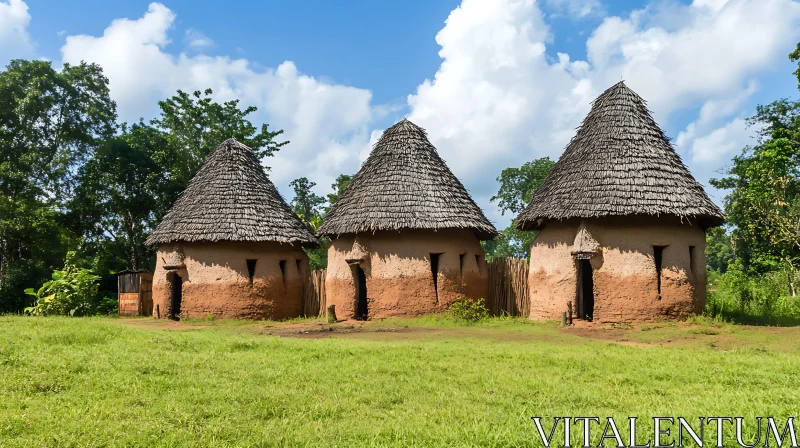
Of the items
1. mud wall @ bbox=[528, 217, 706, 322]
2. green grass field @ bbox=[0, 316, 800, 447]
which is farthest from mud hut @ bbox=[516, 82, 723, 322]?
green grass field @ bbox=[0, 316, 800, 447]

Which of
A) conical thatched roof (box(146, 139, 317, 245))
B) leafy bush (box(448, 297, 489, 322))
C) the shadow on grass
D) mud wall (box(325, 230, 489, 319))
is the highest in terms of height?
conical thatched roof (box(146, 139, 317, 245))

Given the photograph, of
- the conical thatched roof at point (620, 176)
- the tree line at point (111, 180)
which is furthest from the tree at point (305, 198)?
the conical thatched roof at point (620, 176)

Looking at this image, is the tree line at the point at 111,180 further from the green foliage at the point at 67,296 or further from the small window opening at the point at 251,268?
the small window opening at the point at 251,268

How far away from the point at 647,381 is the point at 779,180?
16790mm

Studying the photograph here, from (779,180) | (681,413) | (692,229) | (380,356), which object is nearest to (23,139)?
(380,356)

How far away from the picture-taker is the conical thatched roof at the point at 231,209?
50.8 feet

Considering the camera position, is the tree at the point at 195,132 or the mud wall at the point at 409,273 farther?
the tree at the point at 195,132

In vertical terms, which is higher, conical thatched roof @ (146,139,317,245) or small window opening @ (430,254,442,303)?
conical thatched roof @ (146,139,317,245)

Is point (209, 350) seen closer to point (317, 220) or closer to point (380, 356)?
point (380, 356)

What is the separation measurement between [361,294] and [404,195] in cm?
300

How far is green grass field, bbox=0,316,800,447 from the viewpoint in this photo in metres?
4.73

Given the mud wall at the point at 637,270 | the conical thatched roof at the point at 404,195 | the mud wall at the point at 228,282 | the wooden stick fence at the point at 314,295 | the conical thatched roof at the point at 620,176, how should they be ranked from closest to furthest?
the mud wall at the point at 637,270 < the conical thatched roof at the point at 620,176 < the conical thatched roof at the point at 404,195 < the mud wall at the point at 228,282 < the wooden stick fence at the point at 314,295

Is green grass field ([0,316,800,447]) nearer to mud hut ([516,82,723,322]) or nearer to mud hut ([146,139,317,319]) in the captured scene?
mud hut ([516,82,723,322])

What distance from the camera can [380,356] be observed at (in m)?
7.97
